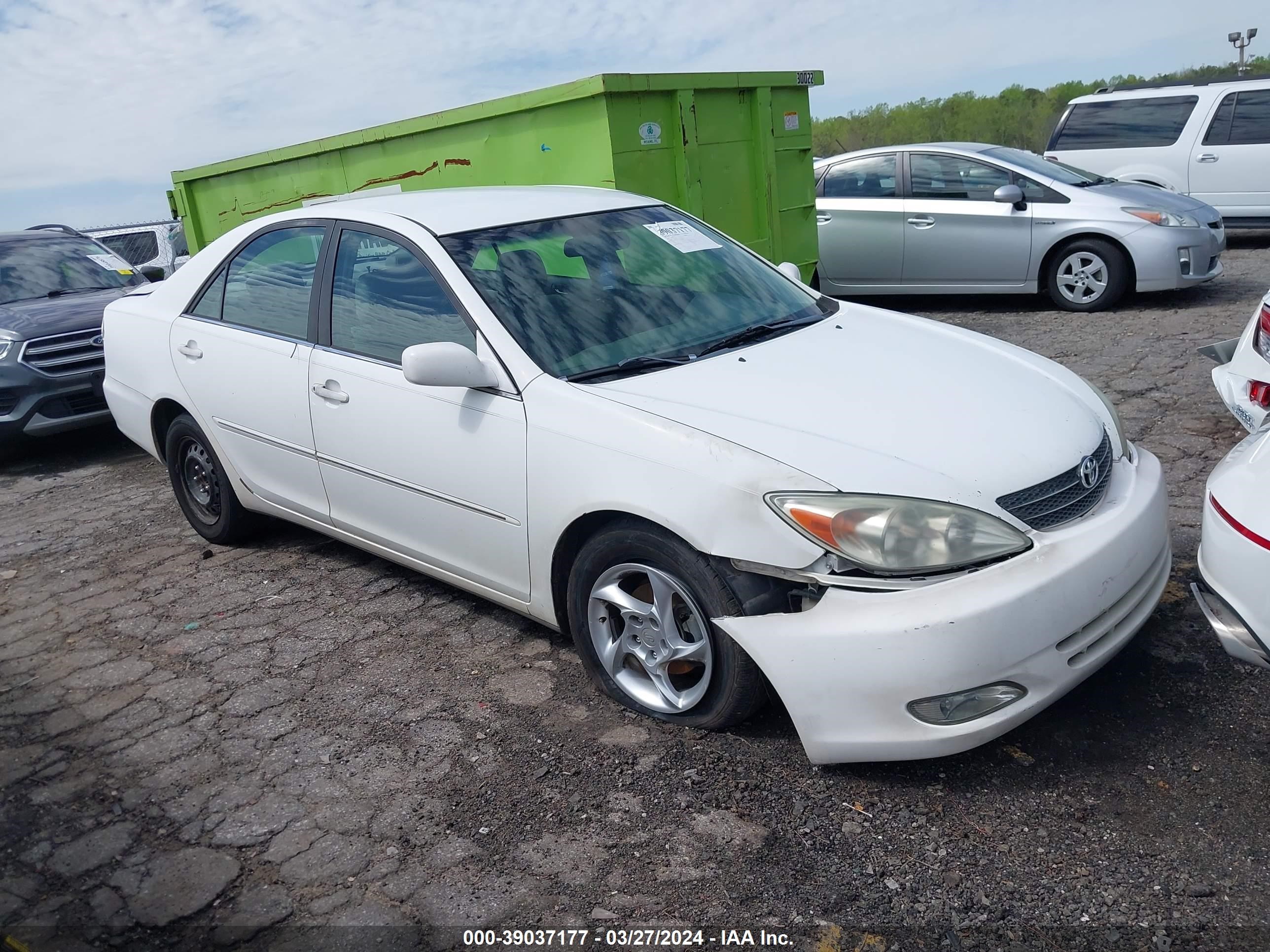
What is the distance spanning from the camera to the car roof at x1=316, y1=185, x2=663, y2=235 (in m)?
3.92

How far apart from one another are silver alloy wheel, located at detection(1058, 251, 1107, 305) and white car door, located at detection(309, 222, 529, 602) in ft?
21.7

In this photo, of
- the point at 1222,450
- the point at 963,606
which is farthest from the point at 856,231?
the point at 963,606

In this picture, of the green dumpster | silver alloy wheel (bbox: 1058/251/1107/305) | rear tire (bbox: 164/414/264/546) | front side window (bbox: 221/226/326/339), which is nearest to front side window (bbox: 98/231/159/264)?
the green dumpster

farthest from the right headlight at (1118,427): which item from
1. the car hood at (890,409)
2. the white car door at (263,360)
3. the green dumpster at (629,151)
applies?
the green dumpster at (629,151)

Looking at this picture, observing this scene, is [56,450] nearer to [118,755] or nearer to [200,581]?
[200,581]

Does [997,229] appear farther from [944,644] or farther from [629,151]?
[944,644]

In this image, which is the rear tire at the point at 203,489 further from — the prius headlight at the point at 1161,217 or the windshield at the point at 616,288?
the prius headlight at the point at 1161,217

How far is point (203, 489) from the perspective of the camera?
5.14 meters

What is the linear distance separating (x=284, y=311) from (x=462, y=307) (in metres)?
1.11

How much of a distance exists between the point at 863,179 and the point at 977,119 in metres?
20.0

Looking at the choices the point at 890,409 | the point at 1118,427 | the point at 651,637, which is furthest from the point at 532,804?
the point at 1118,427

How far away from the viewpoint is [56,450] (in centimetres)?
796

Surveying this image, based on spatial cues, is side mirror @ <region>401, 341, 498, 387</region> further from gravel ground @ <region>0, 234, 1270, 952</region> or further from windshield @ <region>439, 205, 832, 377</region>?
gravel ground @ <region>0, 234, 1270, 952</region>

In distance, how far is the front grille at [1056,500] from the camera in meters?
2.82
